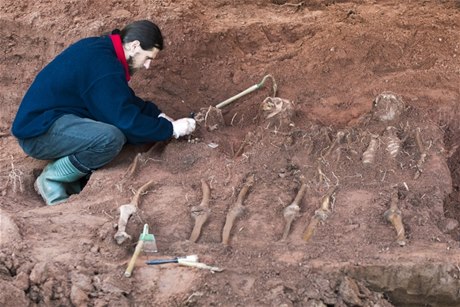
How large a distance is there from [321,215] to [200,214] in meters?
0.70

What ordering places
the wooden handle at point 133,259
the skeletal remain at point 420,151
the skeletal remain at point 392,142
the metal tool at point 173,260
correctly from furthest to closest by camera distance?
the skeletal remain at point 392,142, the skeletal remain at point 420,151, the metal tool at point 173,260, the wooden handle at point 133,259

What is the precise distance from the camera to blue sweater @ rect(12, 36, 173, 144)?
4.52 m

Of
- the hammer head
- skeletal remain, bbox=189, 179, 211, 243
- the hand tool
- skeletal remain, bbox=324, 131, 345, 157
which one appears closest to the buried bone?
skeletal remain, bbox=324, 131, 345, 157

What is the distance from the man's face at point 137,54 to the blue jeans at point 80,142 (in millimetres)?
454

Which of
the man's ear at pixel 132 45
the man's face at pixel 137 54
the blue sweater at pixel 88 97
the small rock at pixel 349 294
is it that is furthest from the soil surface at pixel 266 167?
the man's ear at pixel 132 45

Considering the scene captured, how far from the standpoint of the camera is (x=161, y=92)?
562 centimetres

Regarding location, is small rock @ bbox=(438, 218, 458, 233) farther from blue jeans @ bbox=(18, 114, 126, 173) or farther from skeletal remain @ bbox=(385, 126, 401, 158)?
blue jeans @ bbox=(18, 114, 126, 173)

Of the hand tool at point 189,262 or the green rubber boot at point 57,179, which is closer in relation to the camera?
the hand tool at point 189,262

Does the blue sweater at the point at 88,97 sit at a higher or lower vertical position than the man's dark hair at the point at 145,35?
lower

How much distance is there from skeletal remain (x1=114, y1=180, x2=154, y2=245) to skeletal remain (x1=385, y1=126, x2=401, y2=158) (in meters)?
1.57

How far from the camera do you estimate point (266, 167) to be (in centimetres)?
456

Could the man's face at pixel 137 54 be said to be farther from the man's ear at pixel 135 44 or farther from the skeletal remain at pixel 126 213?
the skeletal remain at pixel 126 213

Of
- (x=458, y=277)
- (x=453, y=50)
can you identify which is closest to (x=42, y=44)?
(x=453, y=50)

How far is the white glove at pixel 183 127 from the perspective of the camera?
4805mm
